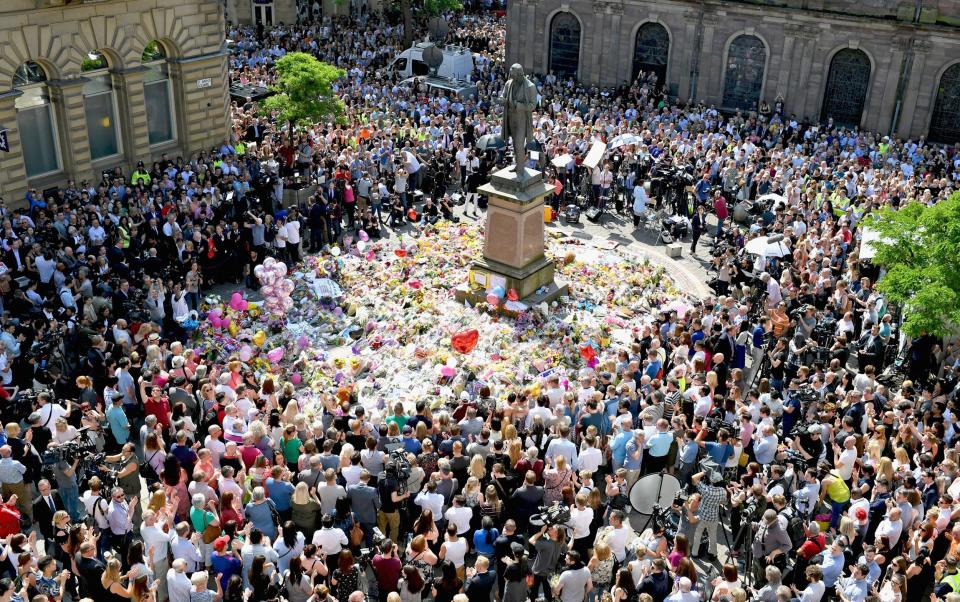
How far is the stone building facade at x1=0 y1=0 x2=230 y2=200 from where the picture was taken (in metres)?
25.4

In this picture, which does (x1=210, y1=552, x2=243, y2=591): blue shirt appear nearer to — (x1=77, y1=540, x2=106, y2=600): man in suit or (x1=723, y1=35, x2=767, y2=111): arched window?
(x1=77, y1=540, x2=106, y2=600): man in suit

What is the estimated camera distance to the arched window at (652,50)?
41844mm

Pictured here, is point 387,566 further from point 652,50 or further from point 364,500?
point 652,50

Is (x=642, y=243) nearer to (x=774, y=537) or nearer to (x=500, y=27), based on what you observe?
(x=774, y=537)

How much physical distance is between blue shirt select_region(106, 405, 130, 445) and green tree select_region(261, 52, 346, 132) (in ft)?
58.9

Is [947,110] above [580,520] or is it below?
above

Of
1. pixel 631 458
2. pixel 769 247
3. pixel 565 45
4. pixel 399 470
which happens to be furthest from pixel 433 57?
pixel 399 470

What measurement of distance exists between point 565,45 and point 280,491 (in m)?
34.6

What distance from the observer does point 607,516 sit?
1557 centimetres

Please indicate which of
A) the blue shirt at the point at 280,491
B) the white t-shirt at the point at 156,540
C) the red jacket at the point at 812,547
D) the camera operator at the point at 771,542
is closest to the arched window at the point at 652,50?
the camera operator at the point at 771,542

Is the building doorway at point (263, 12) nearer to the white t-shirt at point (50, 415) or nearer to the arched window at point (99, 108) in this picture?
the arched window at point (99, 108)

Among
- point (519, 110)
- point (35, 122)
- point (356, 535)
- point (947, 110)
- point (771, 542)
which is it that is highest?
point (519, 110)

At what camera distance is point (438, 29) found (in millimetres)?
50219

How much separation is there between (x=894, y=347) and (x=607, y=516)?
836 cm
